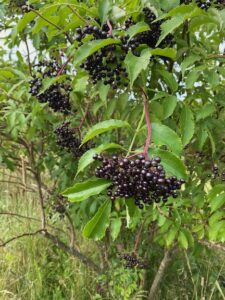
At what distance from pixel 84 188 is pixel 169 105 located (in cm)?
58

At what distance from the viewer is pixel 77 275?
12.9ft

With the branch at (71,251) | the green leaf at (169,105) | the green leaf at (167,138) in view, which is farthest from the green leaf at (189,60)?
the branch at (71,251)

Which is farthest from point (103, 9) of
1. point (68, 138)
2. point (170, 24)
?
point (68, 138)

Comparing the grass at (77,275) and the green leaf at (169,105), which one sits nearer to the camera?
the green leaf at (169,105)

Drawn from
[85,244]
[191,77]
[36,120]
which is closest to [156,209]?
[36,120]

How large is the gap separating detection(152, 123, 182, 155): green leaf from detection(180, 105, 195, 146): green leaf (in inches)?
11.4

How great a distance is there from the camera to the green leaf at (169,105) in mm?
1613

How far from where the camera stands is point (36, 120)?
8.73ft

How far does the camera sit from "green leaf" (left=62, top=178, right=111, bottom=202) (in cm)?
119

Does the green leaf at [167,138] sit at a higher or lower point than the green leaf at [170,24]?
lower

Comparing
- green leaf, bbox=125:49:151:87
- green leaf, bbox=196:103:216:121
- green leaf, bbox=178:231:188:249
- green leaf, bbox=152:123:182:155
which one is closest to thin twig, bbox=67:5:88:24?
green leaf, bbox=125:49:151:87

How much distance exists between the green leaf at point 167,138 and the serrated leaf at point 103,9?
464 mm

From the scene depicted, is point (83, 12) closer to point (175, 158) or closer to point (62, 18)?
point (62, 18)

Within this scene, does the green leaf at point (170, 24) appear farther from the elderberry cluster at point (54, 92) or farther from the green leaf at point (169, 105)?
the elderberry cluster at point (54, 92)
